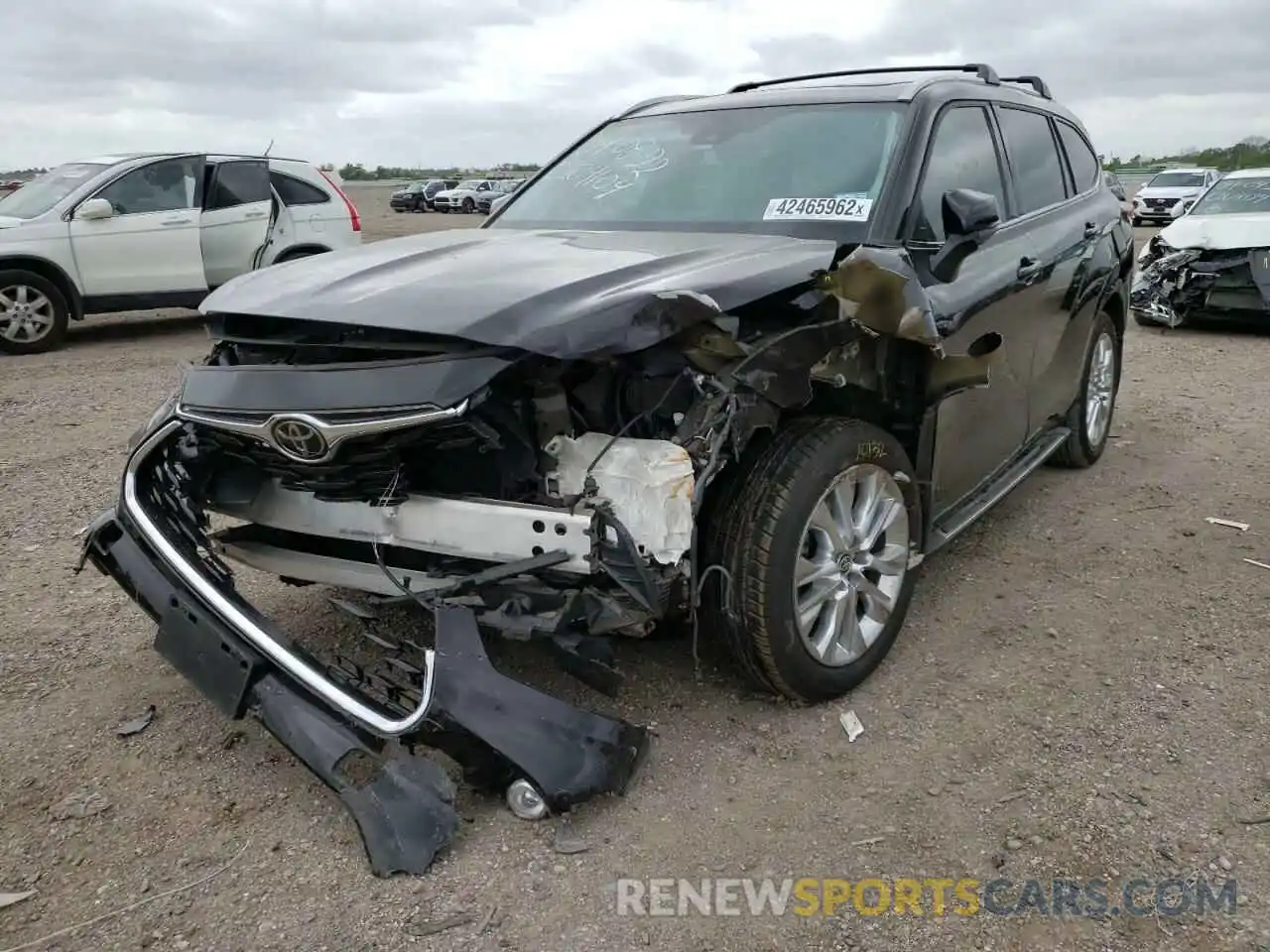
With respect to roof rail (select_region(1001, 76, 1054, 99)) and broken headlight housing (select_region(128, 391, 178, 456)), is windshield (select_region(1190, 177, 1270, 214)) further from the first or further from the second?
broken headlight housing (select_region(128, 391, 178, 456))

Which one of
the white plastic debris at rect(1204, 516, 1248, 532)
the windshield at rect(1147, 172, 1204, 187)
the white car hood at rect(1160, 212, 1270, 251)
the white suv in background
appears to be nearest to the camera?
the white plastic debris at rect(1204, 516, 1248, 532)

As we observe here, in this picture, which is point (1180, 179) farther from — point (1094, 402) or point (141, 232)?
point (141, 232)

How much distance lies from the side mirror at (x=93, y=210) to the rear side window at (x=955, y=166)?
8.15 metres

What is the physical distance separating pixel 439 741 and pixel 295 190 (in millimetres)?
9468

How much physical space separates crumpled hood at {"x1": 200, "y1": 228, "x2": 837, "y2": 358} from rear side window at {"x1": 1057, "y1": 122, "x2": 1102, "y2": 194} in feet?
7.84

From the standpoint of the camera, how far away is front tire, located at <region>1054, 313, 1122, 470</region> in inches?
196

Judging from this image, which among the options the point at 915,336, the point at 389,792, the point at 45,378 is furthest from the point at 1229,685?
the point at 45,378

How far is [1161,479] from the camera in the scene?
519cm

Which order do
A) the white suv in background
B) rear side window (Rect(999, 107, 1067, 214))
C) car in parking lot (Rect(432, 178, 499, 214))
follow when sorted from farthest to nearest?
car in parking lot (Rect(432, 178, 499, 214)) < the white suv in background < rear side window (Rect(999, 107, 1067, 214))

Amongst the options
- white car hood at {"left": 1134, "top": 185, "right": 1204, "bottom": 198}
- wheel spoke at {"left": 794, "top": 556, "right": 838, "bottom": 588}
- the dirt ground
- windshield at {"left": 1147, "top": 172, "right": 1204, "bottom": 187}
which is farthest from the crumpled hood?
windshield at {"left": 1147, "top": 172, "right": 1204, "bottom": 187}

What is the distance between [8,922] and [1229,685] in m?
3.33

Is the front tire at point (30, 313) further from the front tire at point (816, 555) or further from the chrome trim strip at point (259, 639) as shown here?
the front tire at point (816, 555)

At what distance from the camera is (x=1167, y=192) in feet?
81.6

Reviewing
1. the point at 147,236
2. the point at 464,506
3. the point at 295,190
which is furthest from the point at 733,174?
the point at 295,190
